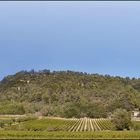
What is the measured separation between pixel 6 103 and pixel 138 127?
9904cm

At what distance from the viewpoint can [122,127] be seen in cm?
9338

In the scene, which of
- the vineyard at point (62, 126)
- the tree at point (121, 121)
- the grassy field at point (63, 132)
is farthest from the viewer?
the tree at point (121, 121)

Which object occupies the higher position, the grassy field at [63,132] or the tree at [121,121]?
the tree at [121,121]

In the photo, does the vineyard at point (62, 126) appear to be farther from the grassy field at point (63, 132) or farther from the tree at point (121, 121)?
the tree at point (121, 121)

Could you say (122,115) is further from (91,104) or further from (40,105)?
(40,105)

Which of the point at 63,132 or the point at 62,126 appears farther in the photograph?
the point at 62,126

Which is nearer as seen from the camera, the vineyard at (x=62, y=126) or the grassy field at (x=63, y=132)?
the grassy field at (x=63, y=132)

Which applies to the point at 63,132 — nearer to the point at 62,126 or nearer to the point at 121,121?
the point at 62,126

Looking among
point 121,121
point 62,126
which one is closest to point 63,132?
point 62,126

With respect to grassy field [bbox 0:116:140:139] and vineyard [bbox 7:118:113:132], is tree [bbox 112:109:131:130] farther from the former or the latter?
vineyard [bbox 7:118:113:132]

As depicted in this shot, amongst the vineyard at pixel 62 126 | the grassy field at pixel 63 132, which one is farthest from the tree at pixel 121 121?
the vineyard at pixel 62 126

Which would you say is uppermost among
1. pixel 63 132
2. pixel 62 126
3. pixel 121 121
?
pixel 121 121

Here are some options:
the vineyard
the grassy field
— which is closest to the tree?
the grassy field

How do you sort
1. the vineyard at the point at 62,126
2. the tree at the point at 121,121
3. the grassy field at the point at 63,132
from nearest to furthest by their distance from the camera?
the grassy field at the point at 63,132 → the vineyard at the point at 62,126 → the tree at the point at 121,121
